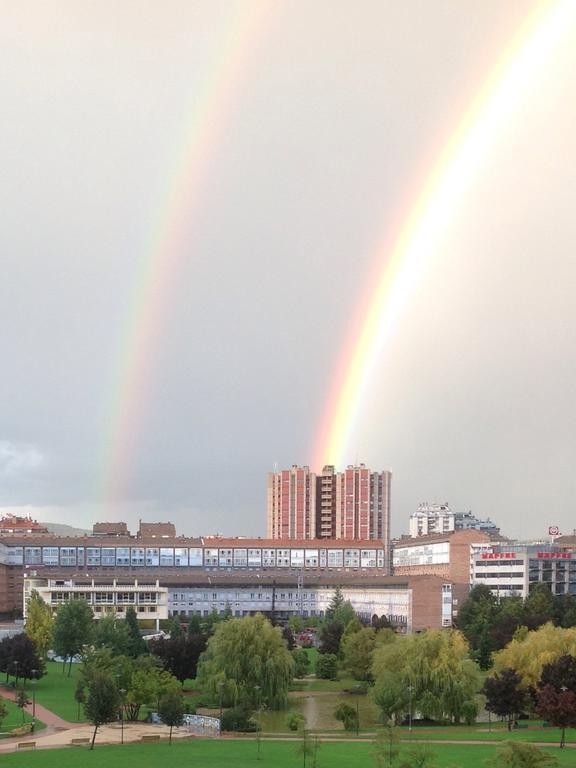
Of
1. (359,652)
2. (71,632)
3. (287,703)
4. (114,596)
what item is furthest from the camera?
(114,596)

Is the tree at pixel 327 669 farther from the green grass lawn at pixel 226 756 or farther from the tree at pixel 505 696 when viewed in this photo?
the green grass lawn at pixel 226 756

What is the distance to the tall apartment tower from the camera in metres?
146

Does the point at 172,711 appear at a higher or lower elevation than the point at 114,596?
higher

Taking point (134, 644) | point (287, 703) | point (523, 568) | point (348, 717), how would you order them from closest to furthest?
point (348, 717) → point (287, 703) → point (134, 644) → point (523, 568)

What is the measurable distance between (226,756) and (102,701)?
5194mm

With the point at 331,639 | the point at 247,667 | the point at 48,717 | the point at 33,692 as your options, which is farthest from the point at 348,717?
the point at 331,639

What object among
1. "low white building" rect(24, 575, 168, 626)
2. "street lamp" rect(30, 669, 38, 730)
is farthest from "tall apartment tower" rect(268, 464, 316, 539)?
"street lamp" rect(30, 669, 38, 730)

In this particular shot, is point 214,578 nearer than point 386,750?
No

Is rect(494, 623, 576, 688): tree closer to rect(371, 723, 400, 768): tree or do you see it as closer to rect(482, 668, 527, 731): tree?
rect(482, 668, 527, 731): tree

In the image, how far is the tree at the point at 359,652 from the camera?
55.6 m

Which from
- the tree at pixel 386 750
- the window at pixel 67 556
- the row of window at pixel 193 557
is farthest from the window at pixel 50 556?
the tree at pixel 386 750

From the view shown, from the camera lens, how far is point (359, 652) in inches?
2213

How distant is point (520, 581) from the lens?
9212 cm

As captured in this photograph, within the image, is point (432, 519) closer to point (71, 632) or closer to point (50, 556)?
point (50, 556)
